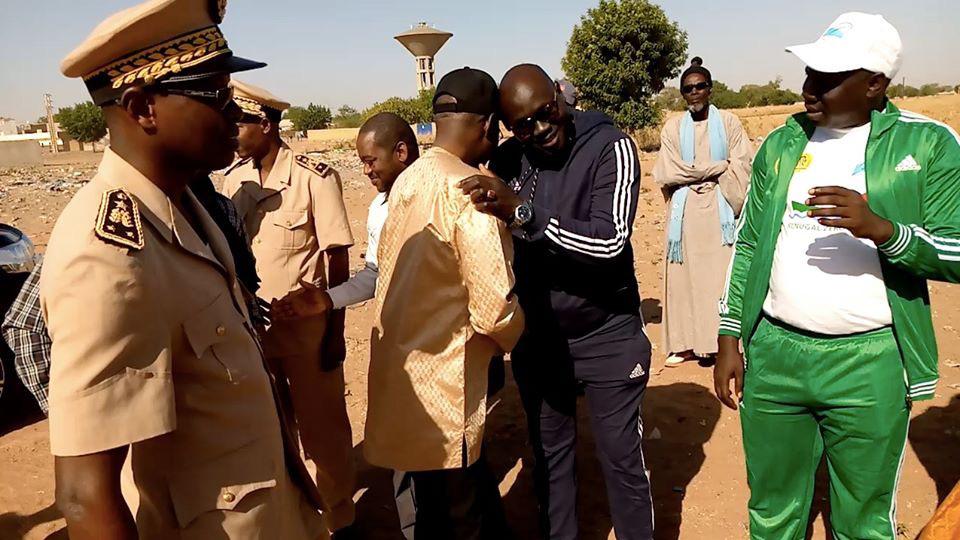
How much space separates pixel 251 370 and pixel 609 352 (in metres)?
1.67

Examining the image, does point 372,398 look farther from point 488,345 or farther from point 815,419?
point 815,419

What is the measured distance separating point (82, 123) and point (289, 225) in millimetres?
50241

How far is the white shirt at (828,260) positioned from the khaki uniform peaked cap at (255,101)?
7.19 ft

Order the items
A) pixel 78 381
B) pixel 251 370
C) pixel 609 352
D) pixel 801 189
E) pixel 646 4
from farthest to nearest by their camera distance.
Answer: pixel 646 4 < pixel 609 352 < pixel 801 189 < pixel 251 370 < pixel 78 381

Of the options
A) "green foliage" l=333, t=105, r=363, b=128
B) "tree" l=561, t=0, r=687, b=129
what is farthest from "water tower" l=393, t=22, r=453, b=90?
"tree" l=561, t=0, r=687, b=129

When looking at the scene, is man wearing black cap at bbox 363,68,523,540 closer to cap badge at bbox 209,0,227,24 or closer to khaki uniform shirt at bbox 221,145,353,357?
khaki uniform shirt at bbox 221,145,353,357

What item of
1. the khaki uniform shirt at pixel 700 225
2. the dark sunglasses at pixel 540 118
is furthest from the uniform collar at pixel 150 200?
the khaki uniform shirt at pixel 700 225

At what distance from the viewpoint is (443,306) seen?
2535 mm

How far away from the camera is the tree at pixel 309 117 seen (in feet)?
198

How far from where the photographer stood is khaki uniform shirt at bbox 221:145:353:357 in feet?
10.8

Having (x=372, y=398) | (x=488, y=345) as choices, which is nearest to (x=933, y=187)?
(x=488, y=345)

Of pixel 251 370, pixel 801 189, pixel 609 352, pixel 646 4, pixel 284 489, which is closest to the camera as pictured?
pixel 251 370

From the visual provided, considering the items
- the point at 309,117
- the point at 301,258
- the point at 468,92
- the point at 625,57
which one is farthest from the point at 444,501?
the point at 309,117

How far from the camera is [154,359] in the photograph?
4.41 feet
